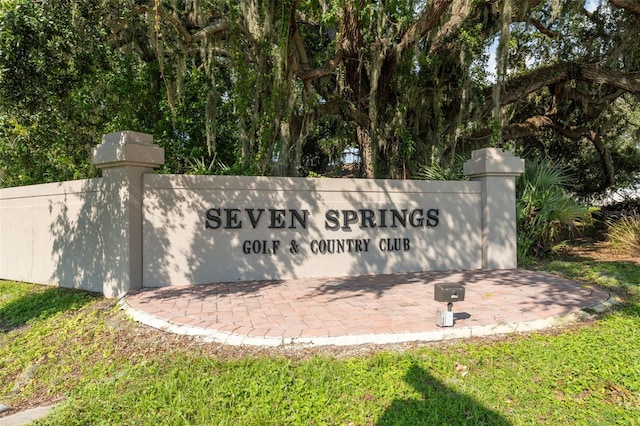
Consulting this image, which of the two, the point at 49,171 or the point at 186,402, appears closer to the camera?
the point at 186,402

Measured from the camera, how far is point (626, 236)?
33.1 ft

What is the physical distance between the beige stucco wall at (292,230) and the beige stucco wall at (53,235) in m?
1.16

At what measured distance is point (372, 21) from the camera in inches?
330

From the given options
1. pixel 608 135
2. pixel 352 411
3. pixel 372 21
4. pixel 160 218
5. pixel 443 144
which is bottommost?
pixel 352 411

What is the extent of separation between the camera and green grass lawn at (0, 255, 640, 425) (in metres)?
2.96

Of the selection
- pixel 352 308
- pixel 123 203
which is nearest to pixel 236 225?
pixel 123 203

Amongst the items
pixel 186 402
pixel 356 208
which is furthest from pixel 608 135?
pixel 186 402

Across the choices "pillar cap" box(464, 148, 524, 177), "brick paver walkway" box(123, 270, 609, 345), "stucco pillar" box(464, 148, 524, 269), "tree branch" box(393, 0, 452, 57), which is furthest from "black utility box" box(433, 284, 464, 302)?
"tree branch" box(393, 0, 452, 57)

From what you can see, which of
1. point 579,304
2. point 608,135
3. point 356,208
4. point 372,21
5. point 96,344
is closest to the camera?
point 96,344

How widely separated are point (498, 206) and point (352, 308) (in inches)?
175

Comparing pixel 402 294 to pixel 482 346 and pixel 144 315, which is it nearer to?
A: pixel 482 346

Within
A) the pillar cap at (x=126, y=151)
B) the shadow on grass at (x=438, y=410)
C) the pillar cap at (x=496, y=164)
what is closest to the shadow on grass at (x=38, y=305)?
the pillar cap at (x=126, y=151)

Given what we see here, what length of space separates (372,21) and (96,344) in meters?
7.43

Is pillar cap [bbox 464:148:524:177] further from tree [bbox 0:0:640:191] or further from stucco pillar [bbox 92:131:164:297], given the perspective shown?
stucco pillar [bbox 92:131:164:297]
